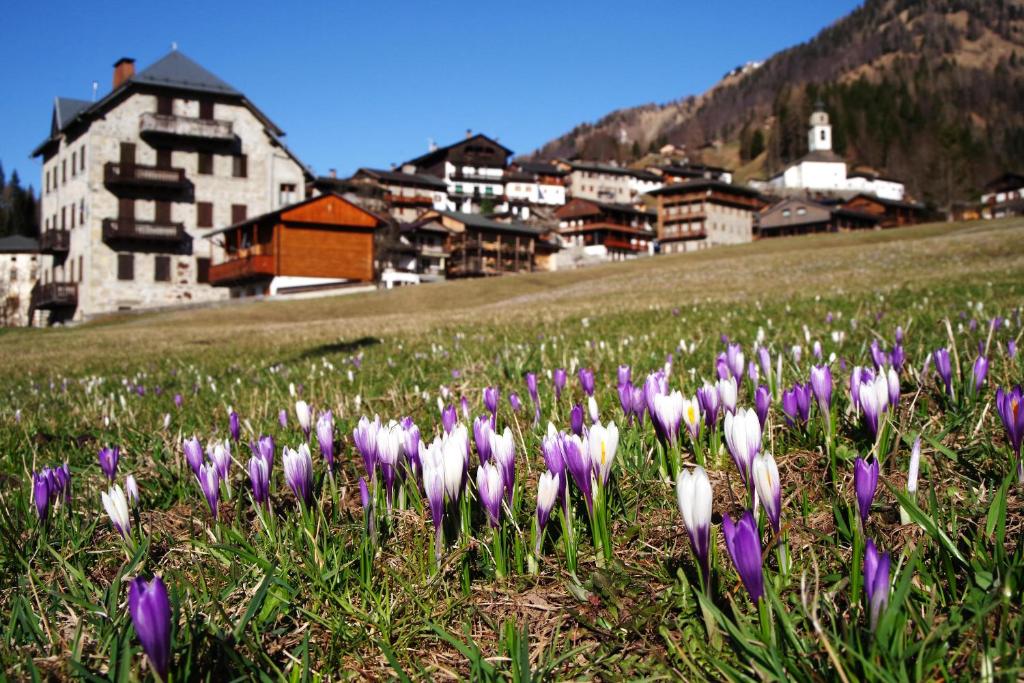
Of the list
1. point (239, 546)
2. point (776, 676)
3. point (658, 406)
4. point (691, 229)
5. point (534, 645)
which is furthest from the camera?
point (691, 229)

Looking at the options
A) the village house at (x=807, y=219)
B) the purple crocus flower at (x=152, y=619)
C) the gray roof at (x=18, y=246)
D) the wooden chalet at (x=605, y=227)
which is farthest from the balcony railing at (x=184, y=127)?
the village house at (x=807, y=219)

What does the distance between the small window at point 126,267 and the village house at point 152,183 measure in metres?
0.08

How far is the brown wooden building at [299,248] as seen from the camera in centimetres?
5269

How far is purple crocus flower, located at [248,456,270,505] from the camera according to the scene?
1.86 metres

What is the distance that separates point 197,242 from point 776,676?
62.3 metres

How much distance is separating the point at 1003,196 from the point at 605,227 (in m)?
81.0

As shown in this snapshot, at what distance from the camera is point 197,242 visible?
56938 millimetres

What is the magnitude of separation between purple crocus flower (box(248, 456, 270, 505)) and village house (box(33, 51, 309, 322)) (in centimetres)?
5787

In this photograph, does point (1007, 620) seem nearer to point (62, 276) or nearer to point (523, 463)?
point (523, 463)

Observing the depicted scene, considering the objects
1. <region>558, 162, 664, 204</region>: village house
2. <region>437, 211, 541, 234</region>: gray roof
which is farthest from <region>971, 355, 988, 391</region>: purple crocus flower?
<region>558, 162, 664, 204</region>: village house

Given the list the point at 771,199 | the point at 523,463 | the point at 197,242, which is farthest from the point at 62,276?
the point at 771,199

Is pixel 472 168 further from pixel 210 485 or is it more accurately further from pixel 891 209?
pixel 210 485

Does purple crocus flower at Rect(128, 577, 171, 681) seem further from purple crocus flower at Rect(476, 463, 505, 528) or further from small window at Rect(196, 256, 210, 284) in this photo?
small window at Rect(196, 256, 210, 284)

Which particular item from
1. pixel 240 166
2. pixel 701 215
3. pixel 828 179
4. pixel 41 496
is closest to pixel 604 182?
pixel 701 215
